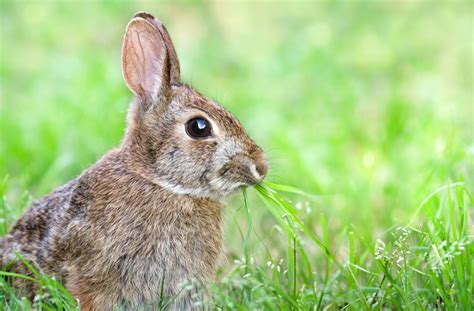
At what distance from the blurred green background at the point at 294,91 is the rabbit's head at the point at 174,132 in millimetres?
422

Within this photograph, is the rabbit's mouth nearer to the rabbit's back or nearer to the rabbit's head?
the rabbit's head

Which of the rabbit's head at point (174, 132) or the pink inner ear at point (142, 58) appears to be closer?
the rabbit's head at point (174, 132)

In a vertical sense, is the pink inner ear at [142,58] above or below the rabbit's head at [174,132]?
above

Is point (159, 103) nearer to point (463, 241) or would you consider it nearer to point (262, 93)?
point (463, 241)

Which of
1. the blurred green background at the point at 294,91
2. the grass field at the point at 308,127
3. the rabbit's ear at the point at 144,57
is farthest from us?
the blurred green background at the point at 294,91

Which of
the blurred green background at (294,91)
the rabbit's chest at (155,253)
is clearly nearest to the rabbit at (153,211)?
the rabbit's chest at (155,253)

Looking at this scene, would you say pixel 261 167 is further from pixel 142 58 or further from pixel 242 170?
pixel 142 58

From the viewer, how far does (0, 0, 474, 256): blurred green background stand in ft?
18.2

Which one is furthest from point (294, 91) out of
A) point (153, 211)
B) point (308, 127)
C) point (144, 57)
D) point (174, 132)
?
point (153, 211)

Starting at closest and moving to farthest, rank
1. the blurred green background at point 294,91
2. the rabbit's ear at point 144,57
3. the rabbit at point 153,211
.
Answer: the rabbit at point 153,211 < the rabbit's ear at point 144,57 < the blurred green background at point 294,91

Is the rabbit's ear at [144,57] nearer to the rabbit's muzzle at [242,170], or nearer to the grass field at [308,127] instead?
the rabbit's muzzle at [242,170]

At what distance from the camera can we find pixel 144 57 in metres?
4.20

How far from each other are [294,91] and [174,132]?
4.17m

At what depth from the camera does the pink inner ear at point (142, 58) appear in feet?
13.7
